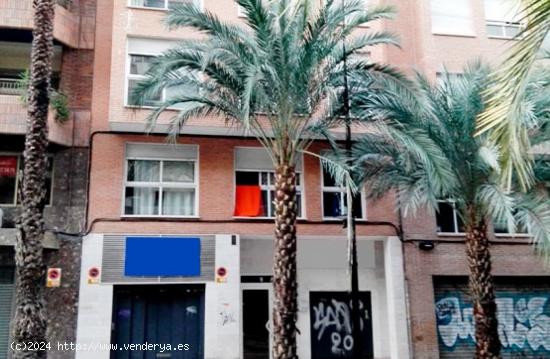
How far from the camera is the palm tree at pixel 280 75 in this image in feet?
33.9

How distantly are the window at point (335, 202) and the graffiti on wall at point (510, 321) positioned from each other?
3446 mm

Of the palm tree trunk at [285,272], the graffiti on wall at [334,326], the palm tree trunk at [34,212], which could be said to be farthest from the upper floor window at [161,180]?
the graffiti on wall at [334,326]

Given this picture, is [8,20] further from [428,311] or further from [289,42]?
[428,311]

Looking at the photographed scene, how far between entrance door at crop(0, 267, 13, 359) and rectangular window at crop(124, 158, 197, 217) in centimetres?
327

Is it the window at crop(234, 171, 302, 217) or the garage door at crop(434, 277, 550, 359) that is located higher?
the window at crop(234, 171, 302, 217)

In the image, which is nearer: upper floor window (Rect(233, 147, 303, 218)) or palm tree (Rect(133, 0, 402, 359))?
palm tree (Rect(133, 0, 402, 359))

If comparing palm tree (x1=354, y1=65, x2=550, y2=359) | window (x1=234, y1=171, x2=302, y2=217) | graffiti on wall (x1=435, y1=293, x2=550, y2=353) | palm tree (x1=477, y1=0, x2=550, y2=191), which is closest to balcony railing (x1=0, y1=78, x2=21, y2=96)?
window (x1=234, y1=171, x2=302, y2=217)

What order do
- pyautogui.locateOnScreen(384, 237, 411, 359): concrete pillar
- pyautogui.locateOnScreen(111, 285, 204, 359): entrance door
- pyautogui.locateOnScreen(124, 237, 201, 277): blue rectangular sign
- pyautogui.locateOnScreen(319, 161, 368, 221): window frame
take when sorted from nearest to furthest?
pyautogui.locateOnScreen(124, 237, 201, 277): blue rectangular sign, pyautogui.locateOnScreen(111, 285, 204, 359): entrance door, pyautogui.locateOnScreen(384, 237, 411, 359): concrete pillar, pyautogui.locateOnScreen(319, 161, 368, 221): window frame

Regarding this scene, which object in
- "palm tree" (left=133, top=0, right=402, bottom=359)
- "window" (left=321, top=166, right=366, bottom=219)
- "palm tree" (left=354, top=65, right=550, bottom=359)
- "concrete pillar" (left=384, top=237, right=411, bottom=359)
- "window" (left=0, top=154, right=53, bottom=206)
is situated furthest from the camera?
"window" (left=321, top=166, right=366, bottom=219)

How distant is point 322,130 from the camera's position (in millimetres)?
11523

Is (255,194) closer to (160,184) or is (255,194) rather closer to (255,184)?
(255,184)

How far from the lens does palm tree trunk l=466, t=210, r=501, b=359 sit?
36.4 feet

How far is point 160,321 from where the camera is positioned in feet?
45.4

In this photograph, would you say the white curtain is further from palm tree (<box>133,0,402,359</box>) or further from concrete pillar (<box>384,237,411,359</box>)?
concrete pillar (<box>384,237,411,359</box>)
